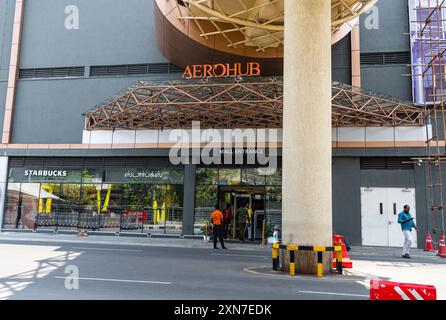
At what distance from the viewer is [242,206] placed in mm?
22656

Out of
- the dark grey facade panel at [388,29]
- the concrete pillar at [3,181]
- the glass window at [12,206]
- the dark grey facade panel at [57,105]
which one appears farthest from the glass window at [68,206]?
the dark grey facade panel at [388,29]

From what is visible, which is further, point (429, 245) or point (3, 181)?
point (3, 181)

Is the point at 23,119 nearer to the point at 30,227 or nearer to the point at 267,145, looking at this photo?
the point at 30,227

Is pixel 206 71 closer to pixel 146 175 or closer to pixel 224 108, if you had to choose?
pixel 224 108

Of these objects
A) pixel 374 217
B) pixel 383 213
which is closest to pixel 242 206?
pixel 374 217

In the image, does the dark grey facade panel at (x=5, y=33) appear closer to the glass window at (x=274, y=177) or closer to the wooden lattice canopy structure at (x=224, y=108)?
the wooden lattice canopy structure at (x=224, y=108)

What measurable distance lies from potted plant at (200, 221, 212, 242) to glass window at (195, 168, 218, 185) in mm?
2397

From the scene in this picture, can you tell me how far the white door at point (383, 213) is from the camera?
20766 mm

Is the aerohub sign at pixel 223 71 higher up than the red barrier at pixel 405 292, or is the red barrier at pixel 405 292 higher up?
the aerohub sign at pixel 223 71

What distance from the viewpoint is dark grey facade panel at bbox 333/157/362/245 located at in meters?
21.1

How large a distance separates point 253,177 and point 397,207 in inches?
307

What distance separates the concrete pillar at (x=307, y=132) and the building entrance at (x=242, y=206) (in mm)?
10607

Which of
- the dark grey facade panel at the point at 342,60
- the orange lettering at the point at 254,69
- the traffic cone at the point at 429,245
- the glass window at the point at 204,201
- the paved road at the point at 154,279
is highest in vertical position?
the dark grey facade panel at the point at 342,60
